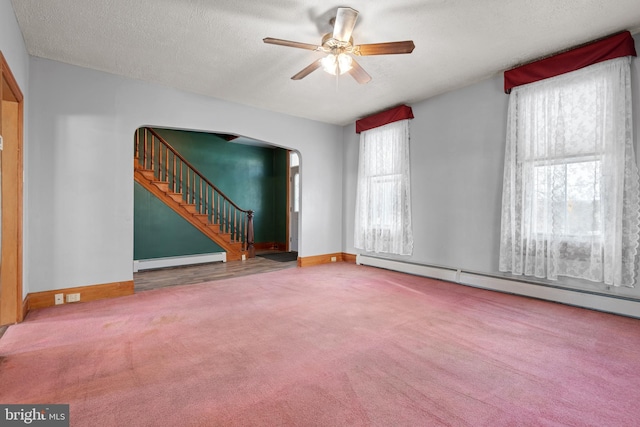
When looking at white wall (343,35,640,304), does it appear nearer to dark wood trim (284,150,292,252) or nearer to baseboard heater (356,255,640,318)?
baseboard heater (356,255,640,318)

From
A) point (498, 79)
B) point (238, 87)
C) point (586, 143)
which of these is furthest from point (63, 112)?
point (586, 143)

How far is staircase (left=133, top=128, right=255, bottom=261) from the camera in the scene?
6.20 metres

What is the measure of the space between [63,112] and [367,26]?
371 cm

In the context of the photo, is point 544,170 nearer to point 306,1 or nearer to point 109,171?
point 306,1

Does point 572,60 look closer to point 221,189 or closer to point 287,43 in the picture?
point 287,43

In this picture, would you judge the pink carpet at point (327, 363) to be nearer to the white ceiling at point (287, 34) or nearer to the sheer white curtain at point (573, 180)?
the sheer white curtain at point (573, 180)

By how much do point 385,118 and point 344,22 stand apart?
9.31ft

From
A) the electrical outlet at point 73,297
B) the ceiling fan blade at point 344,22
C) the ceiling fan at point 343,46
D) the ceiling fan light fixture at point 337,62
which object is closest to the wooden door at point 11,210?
the electrical outlet at point 73,297

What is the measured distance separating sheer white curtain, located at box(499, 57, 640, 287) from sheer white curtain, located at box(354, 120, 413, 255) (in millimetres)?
1589

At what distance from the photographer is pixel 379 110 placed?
17.8 feet

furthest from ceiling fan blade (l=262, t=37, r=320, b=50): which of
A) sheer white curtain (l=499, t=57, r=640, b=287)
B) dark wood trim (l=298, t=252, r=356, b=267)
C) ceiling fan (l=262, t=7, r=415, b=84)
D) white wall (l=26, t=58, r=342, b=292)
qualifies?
dark wood trim (l=298, t=252, r=356, b=267)

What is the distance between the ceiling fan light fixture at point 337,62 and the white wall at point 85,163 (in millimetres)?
2523

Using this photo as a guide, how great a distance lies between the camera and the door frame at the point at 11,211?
2.84m

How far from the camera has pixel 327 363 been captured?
2.12m
